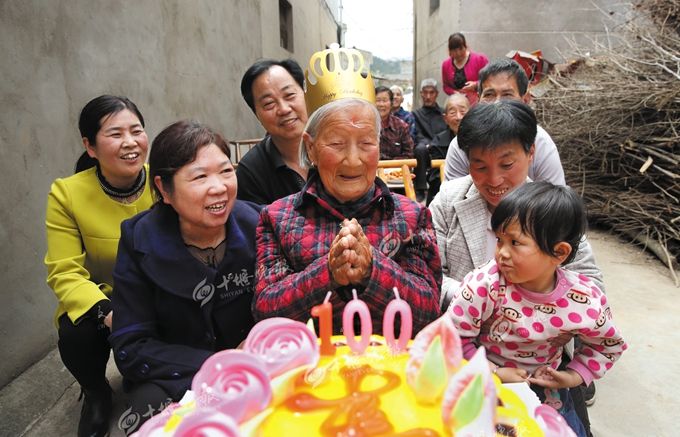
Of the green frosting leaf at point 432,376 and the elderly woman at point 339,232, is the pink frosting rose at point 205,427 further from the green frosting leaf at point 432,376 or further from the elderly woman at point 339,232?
the elderly woman at point 339,232

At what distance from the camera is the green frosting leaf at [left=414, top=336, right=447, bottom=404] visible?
104cm

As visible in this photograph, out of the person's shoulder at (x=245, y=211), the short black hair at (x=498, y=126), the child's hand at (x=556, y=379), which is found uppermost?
the short black hair at (x=498, y=126)

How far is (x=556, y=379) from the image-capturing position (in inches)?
56.5

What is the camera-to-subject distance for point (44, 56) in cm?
265

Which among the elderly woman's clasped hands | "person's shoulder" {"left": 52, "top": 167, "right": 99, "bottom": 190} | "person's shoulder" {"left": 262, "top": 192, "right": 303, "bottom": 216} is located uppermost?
"person's shoulder" {"left": 52, "top": 167, "right": 99, "bottom": 190}

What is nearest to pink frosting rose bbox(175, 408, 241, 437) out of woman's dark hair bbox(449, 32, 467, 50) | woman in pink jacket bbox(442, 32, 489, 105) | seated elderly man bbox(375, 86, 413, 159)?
seated elderly man bbox(375, 86, 413, 159)

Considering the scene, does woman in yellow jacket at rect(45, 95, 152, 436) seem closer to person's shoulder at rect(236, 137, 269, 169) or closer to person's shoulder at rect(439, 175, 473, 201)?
person's shoulder at rect(236, 137, 269, 169)

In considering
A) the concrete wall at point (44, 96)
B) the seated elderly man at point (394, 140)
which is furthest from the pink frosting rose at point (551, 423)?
the seated elderly man at point (394, 140)

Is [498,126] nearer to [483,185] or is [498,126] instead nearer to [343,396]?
[483,185]

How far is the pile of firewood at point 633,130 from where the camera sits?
4.28m

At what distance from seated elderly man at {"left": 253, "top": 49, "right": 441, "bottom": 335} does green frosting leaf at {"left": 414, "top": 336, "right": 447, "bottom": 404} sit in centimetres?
32

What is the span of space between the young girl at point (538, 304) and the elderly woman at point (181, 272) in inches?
31.3

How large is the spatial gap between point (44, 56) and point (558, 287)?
283 cm

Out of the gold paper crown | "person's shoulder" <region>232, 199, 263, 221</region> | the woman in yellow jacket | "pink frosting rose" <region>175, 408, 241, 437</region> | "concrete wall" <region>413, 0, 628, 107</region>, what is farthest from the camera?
"concrete wall" <region>413, 0, 628, 107</region>
